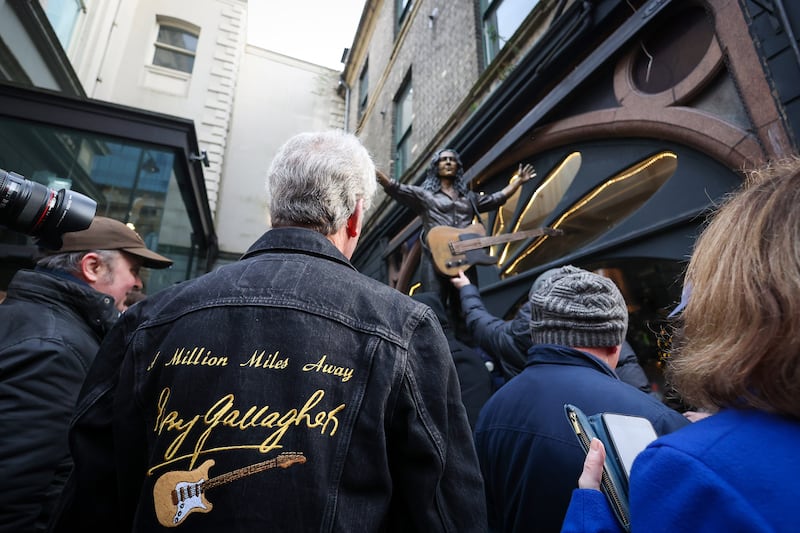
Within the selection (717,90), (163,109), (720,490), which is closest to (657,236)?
(717,90)

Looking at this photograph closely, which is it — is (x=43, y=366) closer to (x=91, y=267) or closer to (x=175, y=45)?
(x=91, y=267)

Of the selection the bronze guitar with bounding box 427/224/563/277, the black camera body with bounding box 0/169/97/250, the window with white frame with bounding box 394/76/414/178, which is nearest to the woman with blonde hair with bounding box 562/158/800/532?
the black camera body with bounding box 0/169/97/250

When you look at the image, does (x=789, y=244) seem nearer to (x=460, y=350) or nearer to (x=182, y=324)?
(x=182, y=324)

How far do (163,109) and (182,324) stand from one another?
13.4 meters

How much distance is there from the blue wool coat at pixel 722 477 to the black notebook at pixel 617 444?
0.12 metres

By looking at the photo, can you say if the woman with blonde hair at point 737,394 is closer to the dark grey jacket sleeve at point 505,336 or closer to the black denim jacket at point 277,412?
the black denim jacket at point 277,412

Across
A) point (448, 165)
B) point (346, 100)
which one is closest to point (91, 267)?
point (448, 165)

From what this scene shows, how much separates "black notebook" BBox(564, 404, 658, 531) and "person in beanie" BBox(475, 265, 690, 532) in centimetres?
52

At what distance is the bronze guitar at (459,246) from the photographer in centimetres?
372

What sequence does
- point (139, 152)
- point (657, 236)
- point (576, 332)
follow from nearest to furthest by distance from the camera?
point (576, 332), point (657, 236), point (139, 152)

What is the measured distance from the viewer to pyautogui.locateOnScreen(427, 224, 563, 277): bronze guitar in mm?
3717

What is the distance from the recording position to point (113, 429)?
42.3 inches

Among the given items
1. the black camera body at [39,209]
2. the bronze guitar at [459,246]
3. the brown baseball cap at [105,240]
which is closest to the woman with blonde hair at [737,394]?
the black camera body at [39,209]
